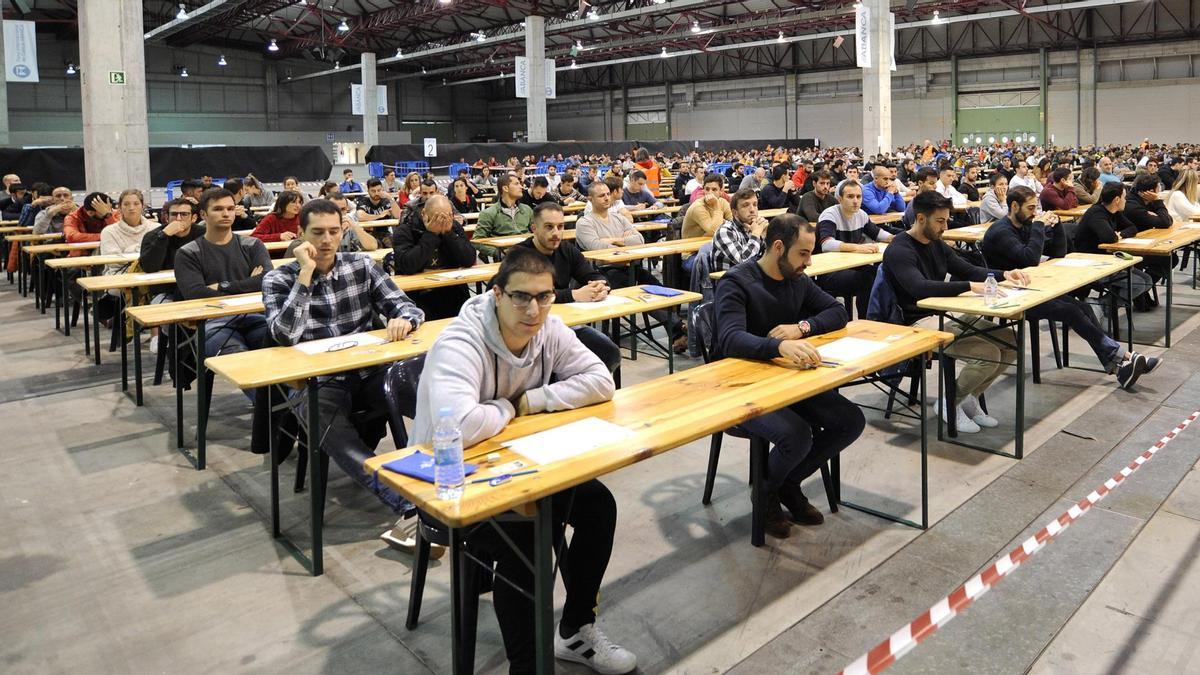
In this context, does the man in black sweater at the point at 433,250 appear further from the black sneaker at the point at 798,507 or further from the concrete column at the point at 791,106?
the concrete column at the point at 791,106

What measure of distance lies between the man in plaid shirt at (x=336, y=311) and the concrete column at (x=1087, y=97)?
28.8 metres

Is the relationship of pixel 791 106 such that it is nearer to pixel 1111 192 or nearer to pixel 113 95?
pixel 113 95

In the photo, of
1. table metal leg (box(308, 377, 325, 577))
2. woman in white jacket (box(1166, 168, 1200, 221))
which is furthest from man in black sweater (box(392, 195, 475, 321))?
woman in white jacket (box(1166, 168, 1200, 221))

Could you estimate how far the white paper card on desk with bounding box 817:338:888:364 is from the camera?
3191 mm

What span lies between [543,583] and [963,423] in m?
3.32

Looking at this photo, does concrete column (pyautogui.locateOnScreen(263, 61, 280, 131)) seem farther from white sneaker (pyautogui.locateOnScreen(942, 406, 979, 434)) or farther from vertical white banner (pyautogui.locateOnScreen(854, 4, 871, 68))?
white sneaker (pyautogui.locateOnScreen(942, 406, 979, 434))

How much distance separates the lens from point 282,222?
23.7 feet

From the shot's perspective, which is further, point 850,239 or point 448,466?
point 850,239

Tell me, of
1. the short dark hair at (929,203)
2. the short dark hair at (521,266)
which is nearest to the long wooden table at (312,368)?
the short dark hair at (521,266)

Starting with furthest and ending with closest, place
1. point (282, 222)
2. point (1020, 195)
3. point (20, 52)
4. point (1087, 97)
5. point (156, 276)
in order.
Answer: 1. point (1087, 97)
2. point (20, 52)
3. point (282, 222)
4. point (156, 276)
5. point (1020, 195)

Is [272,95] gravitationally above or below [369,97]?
above

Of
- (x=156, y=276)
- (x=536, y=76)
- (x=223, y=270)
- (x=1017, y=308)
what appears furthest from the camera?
(x=536, y=76)

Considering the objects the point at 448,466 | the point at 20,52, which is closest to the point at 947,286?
the point at 448,466

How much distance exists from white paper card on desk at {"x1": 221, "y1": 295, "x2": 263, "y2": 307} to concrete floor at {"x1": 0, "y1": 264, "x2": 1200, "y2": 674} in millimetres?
769
